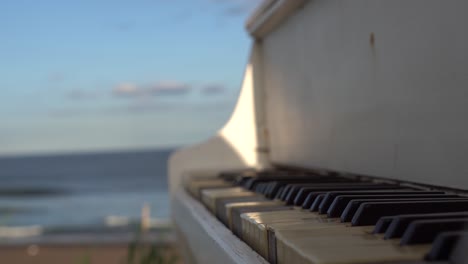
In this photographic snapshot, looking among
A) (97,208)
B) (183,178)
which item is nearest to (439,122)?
(183,178)

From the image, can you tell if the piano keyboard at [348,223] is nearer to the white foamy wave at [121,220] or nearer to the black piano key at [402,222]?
the black piano key at [402,222]

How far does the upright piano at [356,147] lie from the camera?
129 centimetres

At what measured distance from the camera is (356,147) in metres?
2.96

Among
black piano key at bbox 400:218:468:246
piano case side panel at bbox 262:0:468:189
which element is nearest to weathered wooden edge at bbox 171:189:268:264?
black piano key at bbox 400:218:468:246

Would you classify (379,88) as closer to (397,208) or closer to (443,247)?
(397,208)

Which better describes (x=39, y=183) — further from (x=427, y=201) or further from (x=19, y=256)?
(x=427, y=201)

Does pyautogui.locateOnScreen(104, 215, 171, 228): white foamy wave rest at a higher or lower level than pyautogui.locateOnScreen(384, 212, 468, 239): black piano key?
lower

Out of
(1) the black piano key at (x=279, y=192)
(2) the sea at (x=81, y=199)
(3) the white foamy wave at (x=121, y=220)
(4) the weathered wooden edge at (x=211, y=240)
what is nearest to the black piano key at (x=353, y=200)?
(4) the weathered wooden edge at (x=211, y=240)

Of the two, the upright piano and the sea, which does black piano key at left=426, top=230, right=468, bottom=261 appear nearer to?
the upright piano

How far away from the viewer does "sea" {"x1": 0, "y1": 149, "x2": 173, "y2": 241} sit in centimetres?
2308

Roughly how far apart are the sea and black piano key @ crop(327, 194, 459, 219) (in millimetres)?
16037

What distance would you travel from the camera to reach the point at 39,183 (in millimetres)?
41312

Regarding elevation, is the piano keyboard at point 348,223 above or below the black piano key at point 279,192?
below

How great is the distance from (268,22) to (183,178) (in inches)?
46.7
